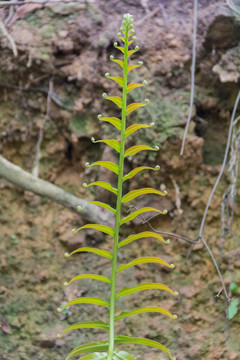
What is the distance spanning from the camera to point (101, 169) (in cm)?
238

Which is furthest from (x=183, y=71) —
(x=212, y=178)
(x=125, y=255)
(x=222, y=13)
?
(x=125, y=255)

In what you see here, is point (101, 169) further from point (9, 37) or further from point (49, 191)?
point (9, 37)

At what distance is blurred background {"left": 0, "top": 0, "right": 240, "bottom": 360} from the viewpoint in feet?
6.68

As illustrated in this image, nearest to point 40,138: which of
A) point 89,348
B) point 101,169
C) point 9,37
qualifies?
point 101,169

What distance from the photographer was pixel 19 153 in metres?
2.60

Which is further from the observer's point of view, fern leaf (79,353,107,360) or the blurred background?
the blurred background

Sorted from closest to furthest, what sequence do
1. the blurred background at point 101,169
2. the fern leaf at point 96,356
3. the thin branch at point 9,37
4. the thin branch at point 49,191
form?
the fern leaf at point 96,356, the blurred background at point 101,169, the thin branch at point 49,191, the thin branch at point 9,37

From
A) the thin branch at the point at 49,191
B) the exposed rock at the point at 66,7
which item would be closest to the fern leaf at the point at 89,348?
the thin branch at the point at 49,191

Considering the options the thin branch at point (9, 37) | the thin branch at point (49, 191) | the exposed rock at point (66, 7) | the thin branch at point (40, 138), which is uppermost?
the exposed rock at point (66, 7)

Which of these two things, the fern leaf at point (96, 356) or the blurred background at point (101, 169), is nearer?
the fern leaf at point (96, 356)

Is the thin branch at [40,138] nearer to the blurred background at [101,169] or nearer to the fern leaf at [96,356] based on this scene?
the blurred background at [101,169]

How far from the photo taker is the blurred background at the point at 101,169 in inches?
80.1

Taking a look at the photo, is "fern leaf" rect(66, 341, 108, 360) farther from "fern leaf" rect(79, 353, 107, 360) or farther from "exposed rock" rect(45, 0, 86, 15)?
"exposed rock" rect(45, 0, 86, 15)

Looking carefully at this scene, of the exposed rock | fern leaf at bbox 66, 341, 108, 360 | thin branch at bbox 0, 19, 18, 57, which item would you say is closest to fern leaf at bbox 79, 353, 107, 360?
fern leaf at bbox 66, 341, 108, 360
